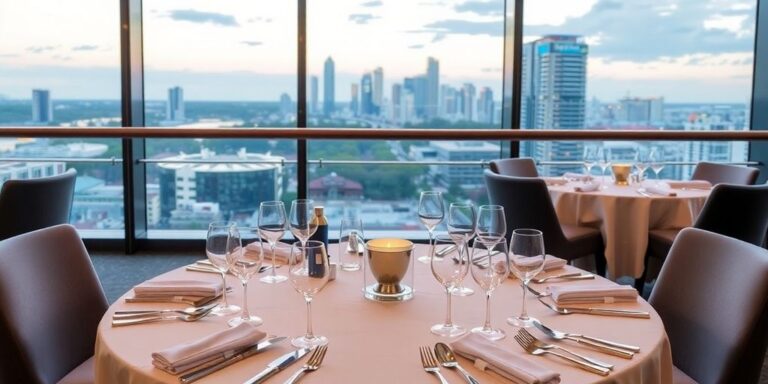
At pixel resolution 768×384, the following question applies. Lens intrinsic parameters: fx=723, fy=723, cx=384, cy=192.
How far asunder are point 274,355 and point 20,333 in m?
0.79

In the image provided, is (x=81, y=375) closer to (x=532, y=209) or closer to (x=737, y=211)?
(x=532, y=209)

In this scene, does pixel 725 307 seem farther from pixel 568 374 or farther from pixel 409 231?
pixel 409 231

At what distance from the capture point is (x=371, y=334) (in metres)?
→ 1.54

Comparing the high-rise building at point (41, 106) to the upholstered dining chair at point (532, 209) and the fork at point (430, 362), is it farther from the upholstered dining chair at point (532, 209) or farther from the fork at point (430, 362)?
the fork at point (430, 362)

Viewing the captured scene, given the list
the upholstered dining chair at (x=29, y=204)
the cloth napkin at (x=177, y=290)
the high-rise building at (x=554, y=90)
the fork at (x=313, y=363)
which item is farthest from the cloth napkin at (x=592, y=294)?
the high-rise building at (x=554, y=90)

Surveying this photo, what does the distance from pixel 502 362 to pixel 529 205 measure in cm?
250

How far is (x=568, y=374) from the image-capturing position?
135 centimetres

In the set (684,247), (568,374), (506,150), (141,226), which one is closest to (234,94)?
(141,226)

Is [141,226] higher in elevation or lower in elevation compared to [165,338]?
lower

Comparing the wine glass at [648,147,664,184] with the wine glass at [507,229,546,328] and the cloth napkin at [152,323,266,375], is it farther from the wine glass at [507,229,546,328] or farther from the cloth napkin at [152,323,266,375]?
the cloth napkin at [152,323,266,375]

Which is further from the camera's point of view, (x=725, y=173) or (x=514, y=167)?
(x=514, y=167)

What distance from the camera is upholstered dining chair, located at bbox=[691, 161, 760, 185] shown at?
4.33m

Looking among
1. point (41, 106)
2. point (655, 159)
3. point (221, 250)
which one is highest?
point (41, 106)

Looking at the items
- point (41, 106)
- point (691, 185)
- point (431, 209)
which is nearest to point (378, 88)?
point (691, 185)
